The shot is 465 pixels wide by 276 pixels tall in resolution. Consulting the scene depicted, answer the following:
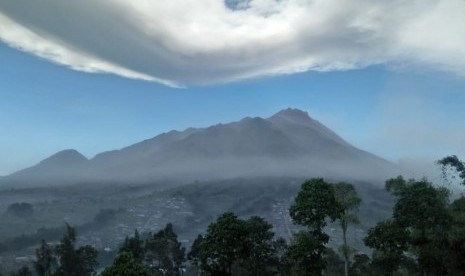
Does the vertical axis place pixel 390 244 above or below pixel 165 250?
above

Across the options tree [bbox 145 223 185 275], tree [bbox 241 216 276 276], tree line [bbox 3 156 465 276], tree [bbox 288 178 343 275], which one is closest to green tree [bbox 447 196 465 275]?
tree line [bbox 3 156 465 276]

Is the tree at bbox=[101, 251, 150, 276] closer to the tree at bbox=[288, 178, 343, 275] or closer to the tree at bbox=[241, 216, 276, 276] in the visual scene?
the tree at bbox=[288, 178, 343, 275]

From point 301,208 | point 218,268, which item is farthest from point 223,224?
point 301,208

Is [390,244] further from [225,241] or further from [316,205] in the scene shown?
[225,241]

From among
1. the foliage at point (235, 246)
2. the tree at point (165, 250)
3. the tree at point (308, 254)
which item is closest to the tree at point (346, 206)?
the tree at point (308, 254)

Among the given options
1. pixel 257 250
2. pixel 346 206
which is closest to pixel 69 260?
pixel 257 250

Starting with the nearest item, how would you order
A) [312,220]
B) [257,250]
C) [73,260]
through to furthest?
[312,220], [257,250], [73,260]
